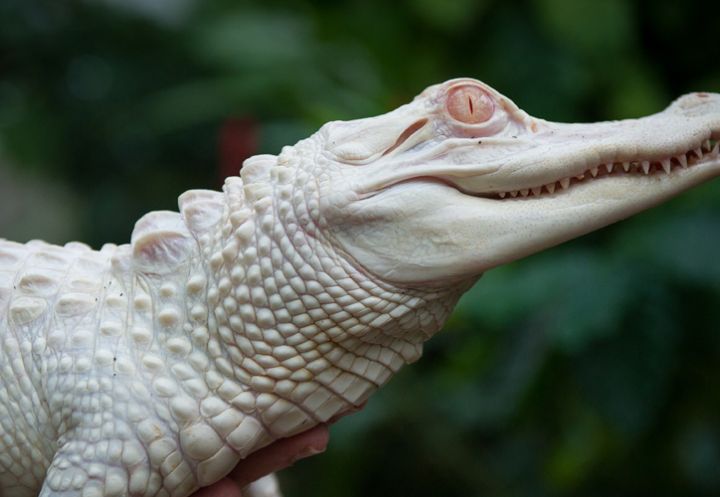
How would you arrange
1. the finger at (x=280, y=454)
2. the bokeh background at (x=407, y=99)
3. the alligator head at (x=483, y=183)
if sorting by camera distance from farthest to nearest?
the bokeh background at (x=407, y=99) → the finger at (x=280, y=454) → the alligator head at (x=483, y=183)

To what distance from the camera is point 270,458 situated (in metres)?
1.32

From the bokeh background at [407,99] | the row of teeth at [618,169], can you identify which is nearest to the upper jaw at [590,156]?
the row of teeth at [618,169]

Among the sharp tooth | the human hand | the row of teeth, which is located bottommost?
the human hand

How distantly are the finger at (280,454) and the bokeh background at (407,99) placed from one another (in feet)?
3.26

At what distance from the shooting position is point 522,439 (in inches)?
122

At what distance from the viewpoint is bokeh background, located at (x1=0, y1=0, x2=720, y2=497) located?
2270 millimetres

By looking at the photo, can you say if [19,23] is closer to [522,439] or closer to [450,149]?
[522,439]

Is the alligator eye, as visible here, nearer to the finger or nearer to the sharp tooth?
the sharp tooth

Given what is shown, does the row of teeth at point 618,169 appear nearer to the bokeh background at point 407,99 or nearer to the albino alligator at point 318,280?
the albino alligator at point 318,280

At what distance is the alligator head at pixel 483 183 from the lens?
1185 millimetres

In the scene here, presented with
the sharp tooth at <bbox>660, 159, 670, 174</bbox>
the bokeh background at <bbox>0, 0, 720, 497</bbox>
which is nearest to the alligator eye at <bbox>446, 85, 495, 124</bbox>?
the sharp tooth at <bbox>660, 159, 670, 174</bbox>

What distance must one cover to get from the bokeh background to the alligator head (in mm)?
968

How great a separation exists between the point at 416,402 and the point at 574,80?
127 cm

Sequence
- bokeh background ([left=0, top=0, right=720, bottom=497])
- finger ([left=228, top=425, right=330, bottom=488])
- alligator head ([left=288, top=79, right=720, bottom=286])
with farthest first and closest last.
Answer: bokeh background ([left=0, top=0, right=720, bottom=497]) < finger ([left=228, top=425, right=330, bottom=488]) < alligator head ([left=288, top=79, right=720, bottom=286])
